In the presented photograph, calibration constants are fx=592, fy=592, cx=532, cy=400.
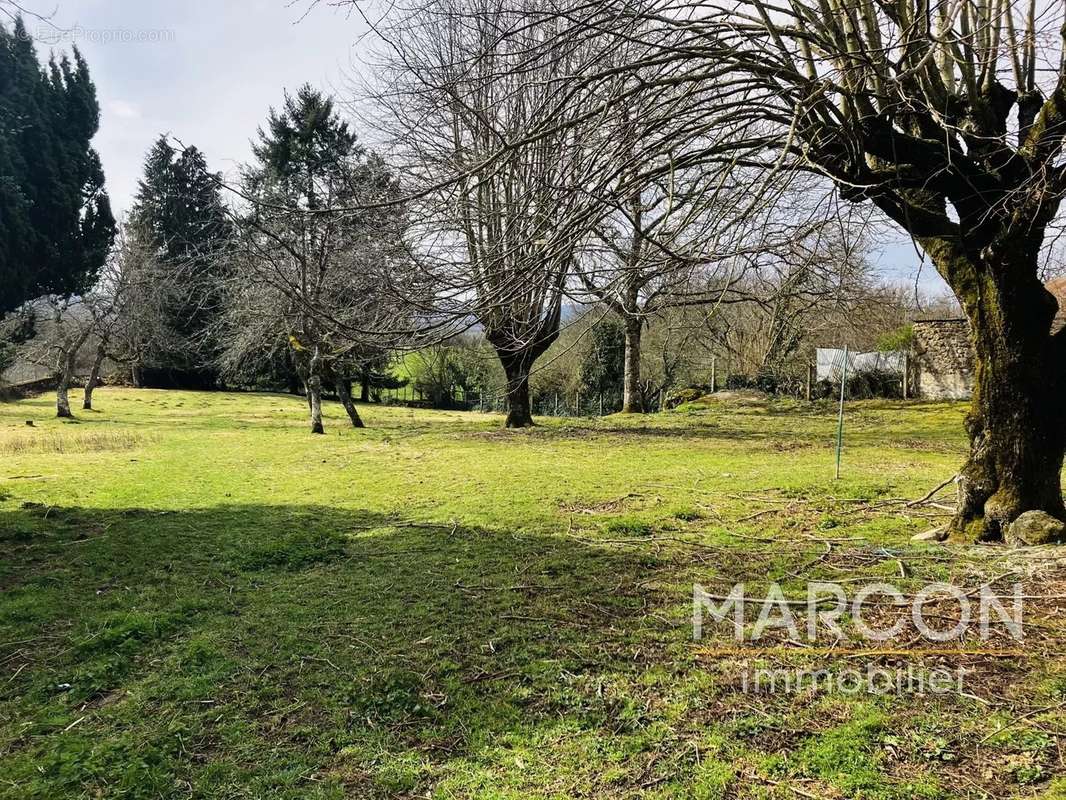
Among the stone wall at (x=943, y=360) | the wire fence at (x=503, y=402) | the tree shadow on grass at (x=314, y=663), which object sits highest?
the stone wall at (x=943, y=360)

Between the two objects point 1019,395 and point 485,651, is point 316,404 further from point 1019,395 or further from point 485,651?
point 1019,395

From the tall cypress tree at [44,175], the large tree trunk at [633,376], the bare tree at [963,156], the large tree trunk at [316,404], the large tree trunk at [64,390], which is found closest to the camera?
the bare tree at [963,156]

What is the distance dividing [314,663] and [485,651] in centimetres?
78

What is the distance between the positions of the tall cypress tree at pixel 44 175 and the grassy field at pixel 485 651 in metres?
3.34

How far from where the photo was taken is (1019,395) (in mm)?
3832

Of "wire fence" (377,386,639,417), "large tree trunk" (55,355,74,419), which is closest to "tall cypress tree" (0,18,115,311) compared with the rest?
"large tree trunk" (55,355,74,419)

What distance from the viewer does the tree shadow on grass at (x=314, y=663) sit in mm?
1999

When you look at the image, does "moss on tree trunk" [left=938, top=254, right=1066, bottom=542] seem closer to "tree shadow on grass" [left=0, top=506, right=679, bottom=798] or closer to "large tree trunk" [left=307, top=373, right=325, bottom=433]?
"tree shadow on grass" [left=0, top=506, right=679, bottom=798]

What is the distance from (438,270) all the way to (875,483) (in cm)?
514

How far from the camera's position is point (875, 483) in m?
6.26

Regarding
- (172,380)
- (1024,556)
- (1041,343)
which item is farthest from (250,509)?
(172,380)

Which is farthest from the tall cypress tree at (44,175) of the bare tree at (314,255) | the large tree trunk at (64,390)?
the large tree trunk at (64,390)

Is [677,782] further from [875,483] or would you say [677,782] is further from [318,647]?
[875,483]

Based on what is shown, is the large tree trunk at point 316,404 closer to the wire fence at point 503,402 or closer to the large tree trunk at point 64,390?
the large tree trunk at point 64,390
